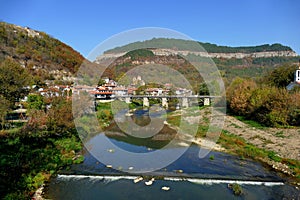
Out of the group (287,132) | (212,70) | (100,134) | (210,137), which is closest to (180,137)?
(210,137)

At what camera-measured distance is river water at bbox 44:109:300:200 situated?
27.9 ft

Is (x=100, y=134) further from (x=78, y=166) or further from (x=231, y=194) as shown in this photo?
(x=231, y=194)

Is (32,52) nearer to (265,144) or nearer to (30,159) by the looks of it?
(30,159)

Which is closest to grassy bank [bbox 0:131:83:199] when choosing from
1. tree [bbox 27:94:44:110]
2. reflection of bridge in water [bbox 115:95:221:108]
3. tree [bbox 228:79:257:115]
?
tree [bbox 27:94:44:110]

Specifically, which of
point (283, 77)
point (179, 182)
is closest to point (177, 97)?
point (283, 77)

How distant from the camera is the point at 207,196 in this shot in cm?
835

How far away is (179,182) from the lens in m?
9.51

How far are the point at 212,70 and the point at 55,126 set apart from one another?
112 feet

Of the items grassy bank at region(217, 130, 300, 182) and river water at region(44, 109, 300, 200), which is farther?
grassy bank at region(217, 130, 300, 182)

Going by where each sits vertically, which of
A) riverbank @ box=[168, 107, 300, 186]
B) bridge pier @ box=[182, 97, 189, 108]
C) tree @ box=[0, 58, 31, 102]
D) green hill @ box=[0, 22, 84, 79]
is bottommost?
riverbank @ box=[168, 107, 300, 186]

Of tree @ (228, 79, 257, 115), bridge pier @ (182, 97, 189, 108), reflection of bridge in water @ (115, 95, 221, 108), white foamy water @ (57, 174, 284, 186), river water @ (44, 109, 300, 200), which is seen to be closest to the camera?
river water @ (44, 109, 300, 200)

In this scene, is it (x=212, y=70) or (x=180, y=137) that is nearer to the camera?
(x=180, y=137)

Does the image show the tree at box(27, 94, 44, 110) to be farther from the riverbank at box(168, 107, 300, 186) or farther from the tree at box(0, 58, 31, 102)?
the riverbank at box(168, 107, 300, 186)

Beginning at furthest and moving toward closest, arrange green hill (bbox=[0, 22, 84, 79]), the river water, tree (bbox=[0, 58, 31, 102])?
1. green hill (bbox=[0, 22, 84, 79])
2. tree (bbox=[0, 58, 31, 102])
3. the river water
